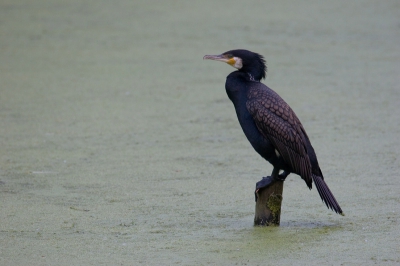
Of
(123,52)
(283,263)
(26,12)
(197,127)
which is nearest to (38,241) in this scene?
(283,263)

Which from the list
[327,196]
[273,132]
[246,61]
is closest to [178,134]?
[246,61]

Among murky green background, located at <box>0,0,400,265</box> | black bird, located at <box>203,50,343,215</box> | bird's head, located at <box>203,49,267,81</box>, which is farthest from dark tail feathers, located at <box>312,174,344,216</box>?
bird's head, located at <box>203,49,267,81</box>

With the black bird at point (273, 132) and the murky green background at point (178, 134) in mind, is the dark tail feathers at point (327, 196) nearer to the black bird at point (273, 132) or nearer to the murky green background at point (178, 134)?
the black bird at point (273, 132)

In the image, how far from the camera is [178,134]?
540cm

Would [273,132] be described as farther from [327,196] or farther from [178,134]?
[178,134]

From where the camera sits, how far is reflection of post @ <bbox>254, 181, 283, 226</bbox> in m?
3.56

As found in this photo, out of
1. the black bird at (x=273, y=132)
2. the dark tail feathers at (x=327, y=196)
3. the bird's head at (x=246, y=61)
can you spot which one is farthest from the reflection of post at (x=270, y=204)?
the bird's head at (x=246, y=61)

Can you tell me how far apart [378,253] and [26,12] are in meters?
7.52

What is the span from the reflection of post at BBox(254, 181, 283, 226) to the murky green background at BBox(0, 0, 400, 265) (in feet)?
0.27

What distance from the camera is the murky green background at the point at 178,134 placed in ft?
11.0

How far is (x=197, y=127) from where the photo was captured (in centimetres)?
558

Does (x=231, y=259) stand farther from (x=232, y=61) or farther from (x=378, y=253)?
(x=232, y=61)

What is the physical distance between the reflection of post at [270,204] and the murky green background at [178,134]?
0.08 metres

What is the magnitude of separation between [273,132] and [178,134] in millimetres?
1894
